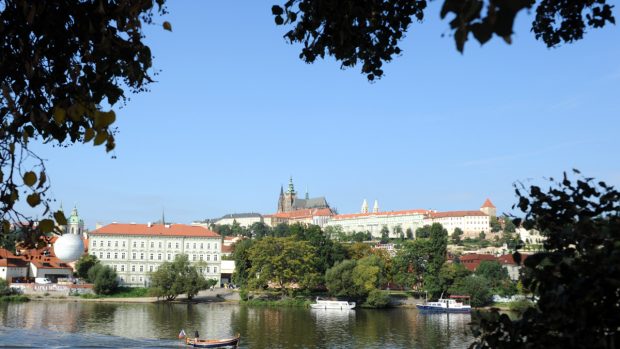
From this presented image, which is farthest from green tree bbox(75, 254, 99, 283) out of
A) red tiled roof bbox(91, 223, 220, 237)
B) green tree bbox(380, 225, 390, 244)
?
green tree bbox(380, 225, 390, 244)

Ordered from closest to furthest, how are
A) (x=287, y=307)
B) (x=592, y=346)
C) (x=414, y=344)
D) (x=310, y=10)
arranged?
(x=592, y=346), (x=310, y=10), (x=414, y=344), (x=287, y=307)

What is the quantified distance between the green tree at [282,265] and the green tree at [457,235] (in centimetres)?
8247

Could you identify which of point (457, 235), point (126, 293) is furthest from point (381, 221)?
point (126, 293)

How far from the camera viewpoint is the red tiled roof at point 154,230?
71375 mm

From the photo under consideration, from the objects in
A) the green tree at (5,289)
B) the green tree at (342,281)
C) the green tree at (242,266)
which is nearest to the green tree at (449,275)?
the green tree at (342,281)

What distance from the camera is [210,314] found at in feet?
146

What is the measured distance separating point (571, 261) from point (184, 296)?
56.9 m

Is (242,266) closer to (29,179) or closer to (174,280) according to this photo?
(174,280)

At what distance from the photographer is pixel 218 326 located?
3672 centimetres

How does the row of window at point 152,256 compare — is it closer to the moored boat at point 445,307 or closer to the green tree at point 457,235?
the moored boat at point 445,307

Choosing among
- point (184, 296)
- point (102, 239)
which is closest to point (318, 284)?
point (184, 296)

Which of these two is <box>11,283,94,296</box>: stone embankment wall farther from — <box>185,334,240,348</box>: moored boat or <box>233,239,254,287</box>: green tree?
<box>185,334,240,348</box>: moored boat

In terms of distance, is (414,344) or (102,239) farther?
(102,239)

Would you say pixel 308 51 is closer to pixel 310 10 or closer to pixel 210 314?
pixel 310 10
